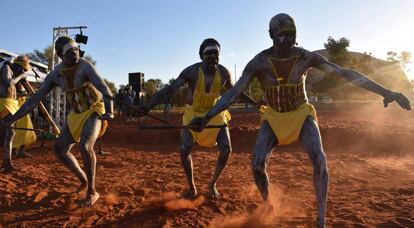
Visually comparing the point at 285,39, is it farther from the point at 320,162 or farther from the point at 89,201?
the point at 89,201

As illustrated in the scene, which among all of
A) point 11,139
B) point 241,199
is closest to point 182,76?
point 241,199

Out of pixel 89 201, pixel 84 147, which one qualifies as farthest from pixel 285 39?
pixel 89 201

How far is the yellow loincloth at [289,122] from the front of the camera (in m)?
3.93

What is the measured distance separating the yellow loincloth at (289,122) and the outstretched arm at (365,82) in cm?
45

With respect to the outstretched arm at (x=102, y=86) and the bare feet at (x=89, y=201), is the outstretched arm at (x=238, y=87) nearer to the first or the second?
the outstretched arm at (x=102, y=86)

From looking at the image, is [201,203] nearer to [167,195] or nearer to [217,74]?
[167,195]

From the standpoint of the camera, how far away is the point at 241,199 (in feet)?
17.9

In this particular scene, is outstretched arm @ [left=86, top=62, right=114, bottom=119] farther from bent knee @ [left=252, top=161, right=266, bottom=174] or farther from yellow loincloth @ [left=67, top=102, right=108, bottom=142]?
bent knee @ [left=252, top=161, right=266, bottom=174]

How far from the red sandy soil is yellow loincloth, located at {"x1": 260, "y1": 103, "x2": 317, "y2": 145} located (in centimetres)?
99

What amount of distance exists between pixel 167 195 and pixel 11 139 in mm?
4081

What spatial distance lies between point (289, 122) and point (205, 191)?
2.40 meters

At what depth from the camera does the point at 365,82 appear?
384 centimetres

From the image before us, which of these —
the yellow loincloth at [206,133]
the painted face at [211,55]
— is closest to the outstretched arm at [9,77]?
the yellow loincloth at [206,133]

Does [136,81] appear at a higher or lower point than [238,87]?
higher
